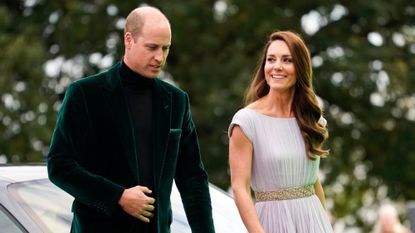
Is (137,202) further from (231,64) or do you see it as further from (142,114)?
(231,64)

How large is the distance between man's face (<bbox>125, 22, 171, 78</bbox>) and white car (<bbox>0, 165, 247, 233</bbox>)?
0.77 meters

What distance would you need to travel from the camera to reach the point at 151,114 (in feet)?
15.2

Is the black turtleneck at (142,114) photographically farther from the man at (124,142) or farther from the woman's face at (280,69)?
the woman's face at (280,69)

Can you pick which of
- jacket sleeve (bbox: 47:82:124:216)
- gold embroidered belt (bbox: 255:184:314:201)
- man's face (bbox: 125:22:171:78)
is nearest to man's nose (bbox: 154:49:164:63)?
man's face (bbox: 125:22:171:78)

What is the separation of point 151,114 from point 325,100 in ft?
55.0

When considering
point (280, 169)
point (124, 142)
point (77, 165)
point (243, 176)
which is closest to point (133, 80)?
point (124, 142)

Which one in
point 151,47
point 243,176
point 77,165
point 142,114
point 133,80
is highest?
point 151,47

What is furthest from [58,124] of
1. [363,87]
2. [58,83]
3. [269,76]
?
[58,83]

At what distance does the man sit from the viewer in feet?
14.7

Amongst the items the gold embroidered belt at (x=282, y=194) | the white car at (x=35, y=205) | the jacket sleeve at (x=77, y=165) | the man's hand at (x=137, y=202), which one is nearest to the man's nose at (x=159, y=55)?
the jacket sleeve at (x=77, y=165)

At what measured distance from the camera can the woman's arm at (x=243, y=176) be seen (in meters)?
5.28

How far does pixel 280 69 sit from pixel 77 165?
1265 millimetres

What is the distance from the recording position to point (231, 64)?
20672 millimetres

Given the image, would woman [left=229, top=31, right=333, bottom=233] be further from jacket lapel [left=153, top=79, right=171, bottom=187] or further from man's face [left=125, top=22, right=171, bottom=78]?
man's face [left=125, top=22, right=171, bottom=78]
